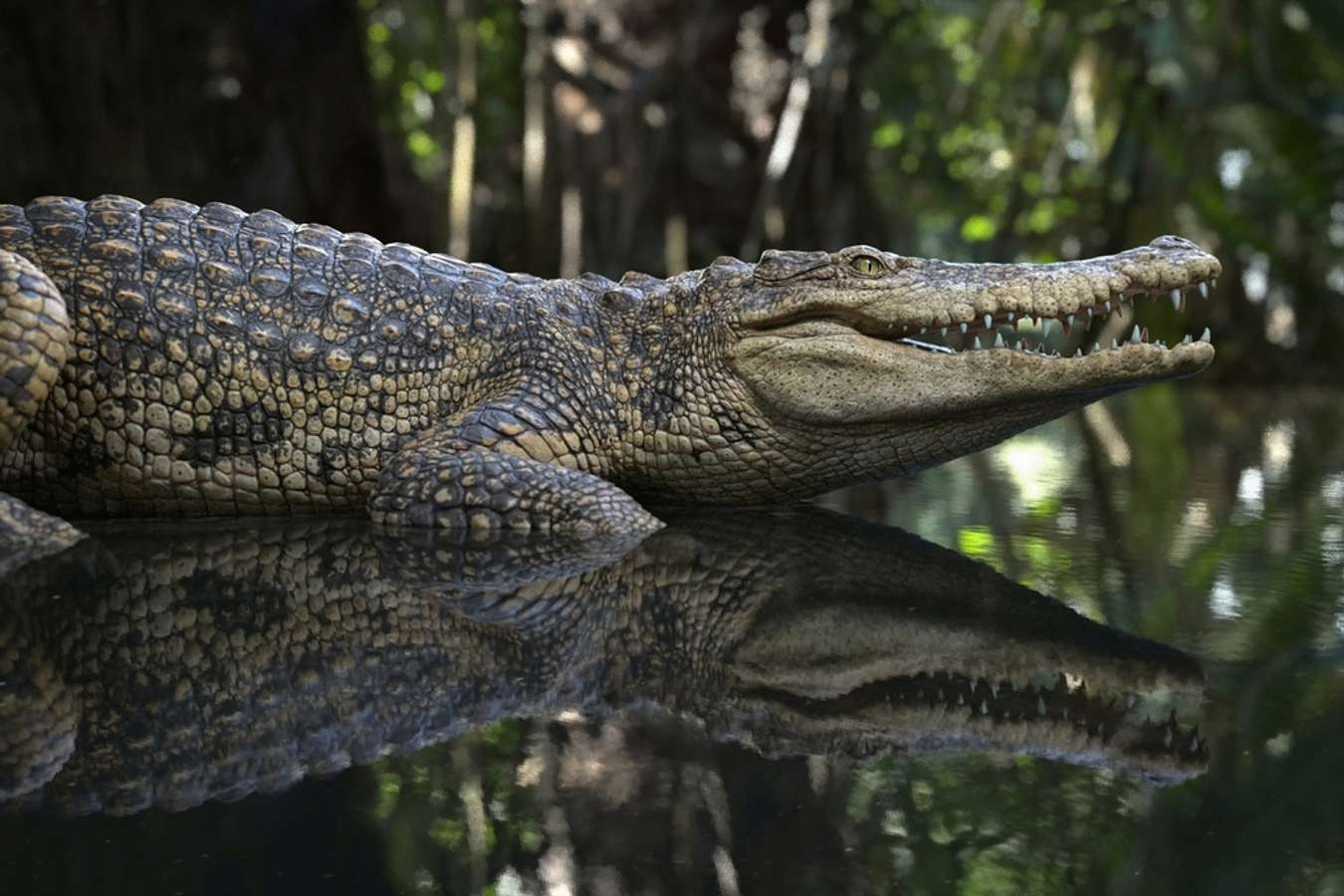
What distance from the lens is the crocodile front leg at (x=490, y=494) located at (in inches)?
147

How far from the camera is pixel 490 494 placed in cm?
374

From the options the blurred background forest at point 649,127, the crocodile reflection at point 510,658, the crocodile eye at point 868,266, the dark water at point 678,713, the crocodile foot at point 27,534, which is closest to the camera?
the dark water at point 678,713

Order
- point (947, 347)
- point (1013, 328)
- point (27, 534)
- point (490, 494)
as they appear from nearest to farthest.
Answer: point (27, 534) → point (490, 494) → point (1013, 328) → point (947, 347)

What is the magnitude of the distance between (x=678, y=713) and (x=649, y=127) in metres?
7.69

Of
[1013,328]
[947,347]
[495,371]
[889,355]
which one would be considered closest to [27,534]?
[495,371]

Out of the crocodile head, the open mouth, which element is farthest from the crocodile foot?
the open mouth

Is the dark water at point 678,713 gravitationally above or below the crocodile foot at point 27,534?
below

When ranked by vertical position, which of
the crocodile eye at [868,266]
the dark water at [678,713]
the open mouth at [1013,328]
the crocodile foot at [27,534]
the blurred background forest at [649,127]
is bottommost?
the dark water at [678,713]

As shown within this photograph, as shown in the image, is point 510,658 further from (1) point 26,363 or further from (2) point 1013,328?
(2) point 1013,328

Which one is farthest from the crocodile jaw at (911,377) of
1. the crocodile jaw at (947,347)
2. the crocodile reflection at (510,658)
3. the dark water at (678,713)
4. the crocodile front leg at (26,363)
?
the crocodile front leg at (26,363)

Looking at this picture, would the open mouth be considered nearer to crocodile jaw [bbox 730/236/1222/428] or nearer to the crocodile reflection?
crocodile jaw [bbox 730/236/1222/428]

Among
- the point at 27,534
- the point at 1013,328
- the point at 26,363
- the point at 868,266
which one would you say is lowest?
the point at 27,534

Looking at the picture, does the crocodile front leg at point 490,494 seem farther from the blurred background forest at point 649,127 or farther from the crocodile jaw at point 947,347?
the blurred background forest at point 649,127

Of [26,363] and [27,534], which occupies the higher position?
[26,363]
